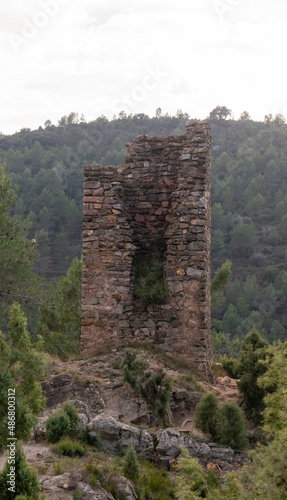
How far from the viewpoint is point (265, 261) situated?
34719mm

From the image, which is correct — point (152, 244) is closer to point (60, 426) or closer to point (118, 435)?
point (118, 435)

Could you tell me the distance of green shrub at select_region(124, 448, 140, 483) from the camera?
530cm

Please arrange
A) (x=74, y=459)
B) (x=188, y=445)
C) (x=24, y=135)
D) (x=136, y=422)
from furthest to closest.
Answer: (x=24, y=135) → (x=136, y=422) → (x=188, y=445) → (x=74, y=459)

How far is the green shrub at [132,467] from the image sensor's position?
5.30m

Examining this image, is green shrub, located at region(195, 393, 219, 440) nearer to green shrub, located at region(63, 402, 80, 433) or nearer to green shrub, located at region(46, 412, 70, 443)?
green shrub, located at region(63, 402, 80, 433)

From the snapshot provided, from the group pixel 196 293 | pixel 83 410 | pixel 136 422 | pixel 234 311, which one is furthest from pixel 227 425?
pixel 234 311

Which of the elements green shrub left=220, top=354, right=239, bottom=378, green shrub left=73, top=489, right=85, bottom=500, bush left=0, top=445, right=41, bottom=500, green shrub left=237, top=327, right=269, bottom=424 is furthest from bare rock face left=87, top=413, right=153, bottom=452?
green shrub left=220, top=354, right=239, bottom=378

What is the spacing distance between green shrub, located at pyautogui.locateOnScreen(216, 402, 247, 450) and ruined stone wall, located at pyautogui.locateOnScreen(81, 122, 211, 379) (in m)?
1.83

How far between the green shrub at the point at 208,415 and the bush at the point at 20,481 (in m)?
2.79

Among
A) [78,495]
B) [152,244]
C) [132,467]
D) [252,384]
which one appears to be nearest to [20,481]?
[78,495]

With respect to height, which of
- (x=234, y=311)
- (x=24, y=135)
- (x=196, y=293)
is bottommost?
(x=234, y=311)

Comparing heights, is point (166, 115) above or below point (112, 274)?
above

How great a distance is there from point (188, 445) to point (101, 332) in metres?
2.90

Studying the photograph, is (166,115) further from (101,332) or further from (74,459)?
(74,459)
